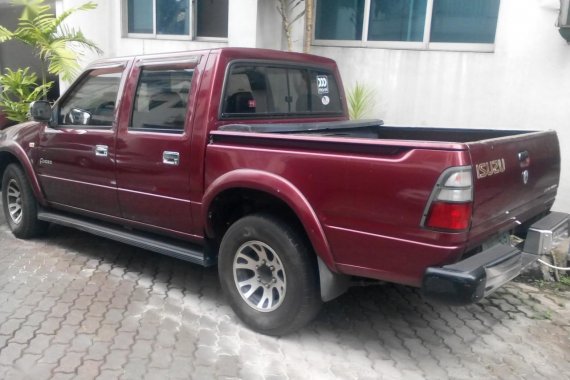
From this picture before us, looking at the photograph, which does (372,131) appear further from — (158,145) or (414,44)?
(414,44)

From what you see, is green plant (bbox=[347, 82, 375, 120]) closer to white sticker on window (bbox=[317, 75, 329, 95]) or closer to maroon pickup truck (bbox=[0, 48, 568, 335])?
maroon pickup truck (bbox=[0, 48, 568, 335])

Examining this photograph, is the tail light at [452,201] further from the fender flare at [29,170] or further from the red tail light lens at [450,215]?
the fender flare at [29,170]

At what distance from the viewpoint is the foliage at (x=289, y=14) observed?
6957mm

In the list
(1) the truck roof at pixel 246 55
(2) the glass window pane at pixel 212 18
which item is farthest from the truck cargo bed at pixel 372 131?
(2) the glass window pane at pixel 212 18

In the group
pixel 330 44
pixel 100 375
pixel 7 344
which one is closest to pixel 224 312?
pixel 100 375

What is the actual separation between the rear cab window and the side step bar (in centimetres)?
104

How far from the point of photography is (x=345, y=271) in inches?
123

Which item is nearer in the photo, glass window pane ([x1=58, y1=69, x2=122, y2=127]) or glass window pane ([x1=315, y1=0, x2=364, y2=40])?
glass window pane ([x1=58, y1=69, x2=122, y2=127])

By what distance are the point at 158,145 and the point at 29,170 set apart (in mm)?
1966

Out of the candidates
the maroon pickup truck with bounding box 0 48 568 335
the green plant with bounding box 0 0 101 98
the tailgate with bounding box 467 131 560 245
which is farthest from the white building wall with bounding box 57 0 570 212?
the green plant with bounding box 0 0 101 98

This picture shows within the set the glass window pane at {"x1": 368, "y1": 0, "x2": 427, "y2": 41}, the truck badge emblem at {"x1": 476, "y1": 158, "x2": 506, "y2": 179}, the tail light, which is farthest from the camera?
the glass window pane at {"x1": 368, "y1": 0, "x2": 427, "y2": 41}

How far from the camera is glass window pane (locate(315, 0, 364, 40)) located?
695 centimetres

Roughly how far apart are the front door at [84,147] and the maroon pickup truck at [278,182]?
17 mm

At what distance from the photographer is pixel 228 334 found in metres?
3.64
